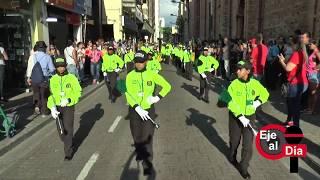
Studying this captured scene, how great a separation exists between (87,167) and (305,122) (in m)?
5.71

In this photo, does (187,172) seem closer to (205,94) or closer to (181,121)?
(181,121)

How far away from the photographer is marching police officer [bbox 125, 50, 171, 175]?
24.2 feet

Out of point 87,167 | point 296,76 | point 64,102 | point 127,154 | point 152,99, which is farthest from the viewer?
point 296,76

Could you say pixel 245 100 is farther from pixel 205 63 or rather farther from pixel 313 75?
pixel 205 63

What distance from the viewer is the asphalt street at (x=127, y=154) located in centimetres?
757

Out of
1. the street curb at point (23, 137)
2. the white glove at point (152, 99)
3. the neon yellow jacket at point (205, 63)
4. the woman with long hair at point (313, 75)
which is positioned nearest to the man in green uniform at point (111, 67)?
the neon yellow jacket at point (205, 63)

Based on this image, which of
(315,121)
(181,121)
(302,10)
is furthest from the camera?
(302,10)

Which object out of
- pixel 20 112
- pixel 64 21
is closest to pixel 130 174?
pixel 20 112

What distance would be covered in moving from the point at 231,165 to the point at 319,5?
12957 mm

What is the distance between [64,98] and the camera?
8.51 m

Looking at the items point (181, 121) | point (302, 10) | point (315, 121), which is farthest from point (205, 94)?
point (302, 10)

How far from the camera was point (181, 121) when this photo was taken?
40.9 ft

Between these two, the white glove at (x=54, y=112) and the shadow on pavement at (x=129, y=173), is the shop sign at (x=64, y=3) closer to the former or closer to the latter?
the white glove at (x=54, y=112)

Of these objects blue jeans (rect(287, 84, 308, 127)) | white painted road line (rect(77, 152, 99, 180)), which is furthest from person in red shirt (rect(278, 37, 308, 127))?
white painted road line (rect(77, 152, 99, 180))
